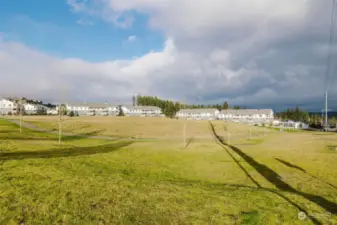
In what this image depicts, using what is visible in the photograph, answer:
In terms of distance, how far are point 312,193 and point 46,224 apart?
69.4ft

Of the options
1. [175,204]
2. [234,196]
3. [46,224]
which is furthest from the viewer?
[234,196]

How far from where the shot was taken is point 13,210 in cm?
1370

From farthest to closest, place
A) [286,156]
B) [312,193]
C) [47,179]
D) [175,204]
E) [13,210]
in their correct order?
[286,156] < [312,193] < [47,179] < [175,204] < [13,210]

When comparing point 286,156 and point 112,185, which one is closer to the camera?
point 112,185

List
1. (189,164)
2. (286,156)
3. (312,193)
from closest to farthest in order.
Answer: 1. (312,193)
2. (189,164)
3. (286,156)

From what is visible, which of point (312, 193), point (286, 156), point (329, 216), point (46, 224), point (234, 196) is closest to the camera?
point (46, 224)

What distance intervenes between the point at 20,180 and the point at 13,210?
5.53 m

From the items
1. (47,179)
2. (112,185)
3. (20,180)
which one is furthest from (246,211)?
(20,180)

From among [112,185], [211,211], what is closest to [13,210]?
[112,185]

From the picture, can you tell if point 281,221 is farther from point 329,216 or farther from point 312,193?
point 312,193

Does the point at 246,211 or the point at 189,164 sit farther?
the point at 189,164

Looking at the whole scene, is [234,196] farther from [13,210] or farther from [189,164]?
[189,164]

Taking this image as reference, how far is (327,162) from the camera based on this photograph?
3488 centimetres

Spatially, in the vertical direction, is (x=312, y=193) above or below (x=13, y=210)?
below
